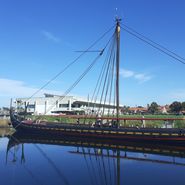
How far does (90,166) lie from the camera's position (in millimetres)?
24594

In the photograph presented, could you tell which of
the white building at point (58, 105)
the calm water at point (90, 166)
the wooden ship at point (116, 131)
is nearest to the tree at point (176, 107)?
the white building at point (58, 105)

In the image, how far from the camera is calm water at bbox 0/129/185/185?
19.6m

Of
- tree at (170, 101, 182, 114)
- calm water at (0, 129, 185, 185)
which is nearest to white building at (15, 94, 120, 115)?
tree at (170, 101, 182, 114)

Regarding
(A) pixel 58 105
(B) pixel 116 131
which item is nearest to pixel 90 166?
(B) pixel 116 131

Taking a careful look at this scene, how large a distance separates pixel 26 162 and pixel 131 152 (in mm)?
10377

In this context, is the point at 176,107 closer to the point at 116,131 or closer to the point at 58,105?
the point at 58,105

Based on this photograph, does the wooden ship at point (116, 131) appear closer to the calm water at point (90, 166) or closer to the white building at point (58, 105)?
the calm water at point (90, 166)

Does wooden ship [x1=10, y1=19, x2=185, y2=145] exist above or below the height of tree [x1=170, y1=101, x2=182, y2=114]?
below

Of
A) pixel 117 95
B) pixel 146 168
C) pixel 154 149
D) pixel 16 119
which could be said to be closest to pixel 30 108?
pixel 16 119

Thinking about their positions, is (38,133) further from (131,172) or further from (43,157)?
(131,172)

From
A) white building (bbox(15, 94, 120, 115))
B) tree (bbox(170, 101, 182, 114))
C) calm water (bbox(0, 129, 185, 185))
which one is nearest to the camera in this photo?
calm water (bbox(0, 129, 185, 185))

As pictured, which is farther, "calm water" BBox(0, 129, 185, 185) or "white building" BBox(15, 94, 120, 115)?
A: "white building" BBox(15, 94, 120, 115)

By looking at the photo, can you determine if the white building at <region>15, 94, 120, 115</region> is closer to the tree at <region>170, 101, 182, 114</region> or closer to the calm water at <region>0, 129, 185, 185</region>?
the tree at <region>170, 101, 182, 114</region>

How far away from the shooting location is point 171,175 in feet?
68.8
